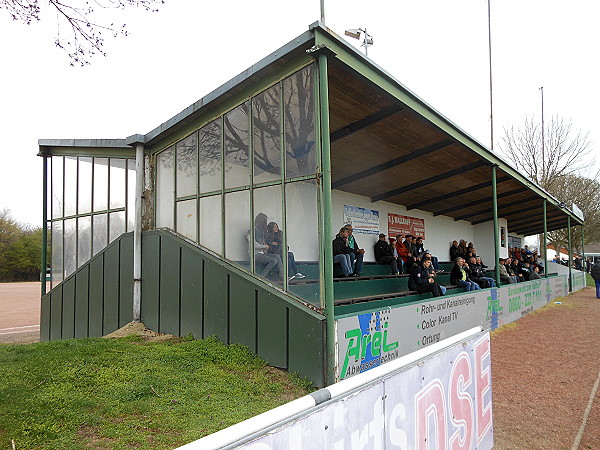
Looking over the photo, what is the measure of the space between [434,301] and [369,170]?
3.79m

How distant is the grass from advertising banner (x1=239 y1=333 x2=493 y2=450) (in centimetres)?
207

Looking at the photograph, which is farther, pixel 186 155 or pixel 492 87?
pixel 492 87

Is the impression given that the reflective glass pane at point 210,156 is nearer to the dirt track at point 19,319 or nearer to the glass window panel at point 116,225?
the glass window panel at point 116,225

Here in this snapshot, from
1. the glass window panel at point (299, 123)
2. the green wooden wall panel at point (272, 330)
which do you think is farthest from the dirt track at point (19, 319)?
the glass window panel at point (299, 123)

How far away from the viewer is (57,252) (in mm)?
10367

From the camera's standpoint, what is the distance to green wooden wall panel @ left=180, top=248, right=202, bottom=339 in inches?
280

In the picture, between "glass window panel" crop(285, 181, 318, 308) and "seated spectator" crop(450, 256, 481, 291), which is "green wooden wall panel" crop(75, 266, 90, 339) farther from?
"seated spectator" crop(450, 256, 481, 291)

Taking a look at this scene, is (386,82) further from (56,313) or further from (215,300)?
(56,313)

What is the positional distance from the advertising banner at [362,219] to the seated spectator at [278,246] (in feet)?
20.1

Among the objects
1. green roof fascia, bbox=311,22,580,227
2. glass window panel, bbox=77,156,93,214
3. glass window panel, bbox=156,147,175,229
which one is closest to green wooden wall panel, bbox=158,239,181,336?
glass window panel, bbox=156,147,175,229

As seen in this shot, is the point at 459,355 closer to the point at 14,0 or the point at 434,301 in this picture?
the point at 434,301

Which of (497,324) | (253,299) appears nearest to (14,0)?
(253,299)

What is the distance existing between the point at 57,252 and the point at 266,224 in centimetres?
670

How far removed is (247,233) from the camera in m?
6.52
